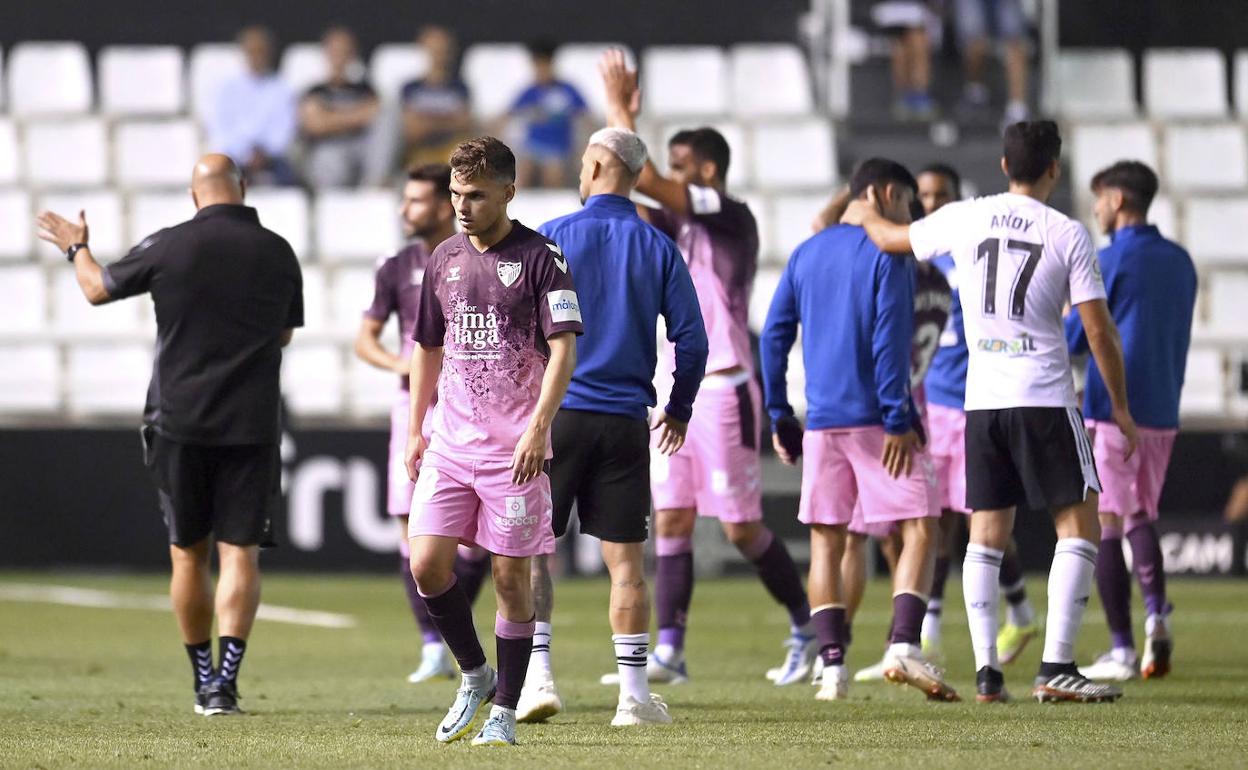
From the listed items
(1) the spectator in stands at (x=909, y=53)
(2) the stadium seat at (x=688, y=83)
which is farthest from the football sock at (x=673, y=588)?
(2) the stadium seat at (x=688, y=83)

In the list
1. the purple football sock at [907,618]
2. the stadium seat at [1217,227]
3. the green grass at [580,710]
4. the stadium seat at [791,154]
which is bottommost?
the green grass at [580,710]

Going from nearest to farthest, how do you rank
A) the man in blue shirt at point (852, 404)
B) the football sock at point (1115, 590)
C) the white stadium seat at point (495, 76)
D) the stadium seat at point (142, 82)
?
the man in blue shirt at point (852, 404) → the football sock at point (1115, 590) → the white stadium seat at point (495, 76) → the stadium seat at point (142, 82)

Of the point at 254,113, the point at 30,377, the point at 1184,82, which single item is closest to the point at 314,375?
the point at 30,377

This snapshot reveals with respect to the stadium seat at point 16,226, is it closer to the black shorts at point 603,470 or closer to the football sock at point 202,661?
the football sock at point 202,661

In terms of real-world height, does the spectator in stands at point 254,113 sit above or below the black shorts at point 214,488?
above

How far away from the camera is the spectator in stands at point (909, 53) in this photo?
58.0 feet

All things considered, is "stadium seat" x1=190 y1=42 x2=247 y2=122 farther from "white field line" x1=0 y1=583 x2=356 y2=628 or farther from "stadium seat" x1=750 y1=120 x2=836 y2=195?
"white field line" x1=0 y1=583 x2=356 y2=628

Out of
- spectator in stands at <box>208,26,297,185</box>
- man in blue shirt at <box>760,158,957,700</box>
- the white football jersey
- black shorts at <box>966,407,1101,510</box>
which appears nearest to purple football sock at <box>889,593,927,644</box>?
man in blue shirt at <box>760,158,957,700</box>

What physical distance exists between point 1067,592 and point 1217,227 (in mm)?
10664

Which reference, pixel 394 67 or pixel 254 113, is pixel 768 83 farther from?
pixel 254 113

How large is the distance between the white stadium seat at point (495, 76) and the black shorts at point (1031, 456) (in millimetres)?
11169

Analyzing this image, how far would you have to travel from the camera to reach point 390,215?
17.2 meters

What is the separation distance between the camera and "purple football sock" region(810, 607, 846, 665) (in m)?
8.01

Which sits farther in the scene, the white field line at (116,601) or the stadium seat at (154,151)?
the stadium seat at (154,151)
